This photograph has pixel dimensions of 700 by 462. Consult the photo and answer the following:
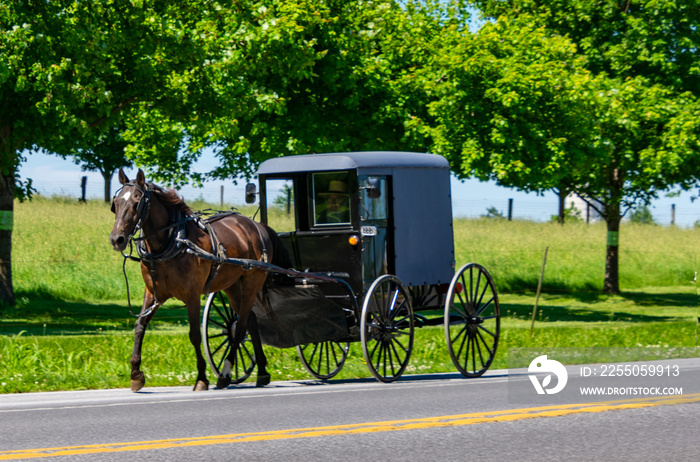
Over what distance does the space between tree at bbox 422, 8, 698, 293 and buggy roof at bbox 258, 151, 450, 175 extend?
35.5 feet

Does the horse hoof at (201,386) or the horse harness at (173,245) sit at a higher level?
the horse harness at (173,245)

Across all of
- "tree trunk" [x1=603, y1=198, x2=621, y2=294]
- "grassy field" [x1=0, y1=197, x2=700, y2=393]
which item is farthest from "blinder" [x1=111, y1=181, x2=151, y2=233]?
"tree trunk" [x1=603, y1=198, x2=621, y2=294]

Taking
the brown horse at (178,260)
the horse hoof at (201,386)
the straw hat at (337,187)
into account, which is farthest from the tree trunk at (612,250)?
the horse hoof at (201,386)

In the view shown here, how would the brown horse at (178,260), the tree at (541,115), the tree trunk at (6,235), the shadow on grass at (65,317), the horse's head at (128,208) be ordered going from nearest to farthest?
the horse's head at (128,208) → the brown horse at (178,260) → the shadow on grass at (65,317) → the tree trunk at (6,235) → the tree at (541,115)

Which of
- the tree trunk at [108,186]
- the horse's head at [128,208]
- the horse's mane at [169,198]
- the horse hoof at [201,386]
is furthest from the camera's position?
the tree trunk at [108,186]

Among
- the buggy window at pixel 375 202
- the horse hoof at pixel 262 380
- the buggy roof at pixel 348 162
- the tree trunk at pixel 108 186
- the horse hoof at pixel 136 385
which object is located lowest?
the horse hoof at pixel 262 380

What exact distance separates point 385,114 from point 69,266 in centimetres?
1115

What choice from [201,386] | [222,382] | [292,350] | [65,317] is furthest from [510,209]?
[201,386]

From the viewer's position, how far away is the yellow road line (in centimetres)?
695

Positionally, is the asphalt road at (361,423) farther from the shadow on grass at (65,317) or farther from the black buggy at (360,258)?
the shadow on grass at (65,317)

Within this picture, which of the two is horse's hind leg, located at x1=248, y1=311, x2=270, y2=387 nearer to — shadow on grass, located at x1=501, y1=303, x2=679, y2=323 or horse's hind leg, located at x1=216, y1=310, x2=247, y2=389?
horse's hind leg, located at x1=216, y1=310, x2=247, y2=389

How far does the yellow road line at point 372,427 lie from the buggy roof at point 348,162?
4101 mm

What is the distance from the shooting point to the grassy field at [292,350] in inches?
508

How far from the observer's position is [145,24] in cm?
2278
